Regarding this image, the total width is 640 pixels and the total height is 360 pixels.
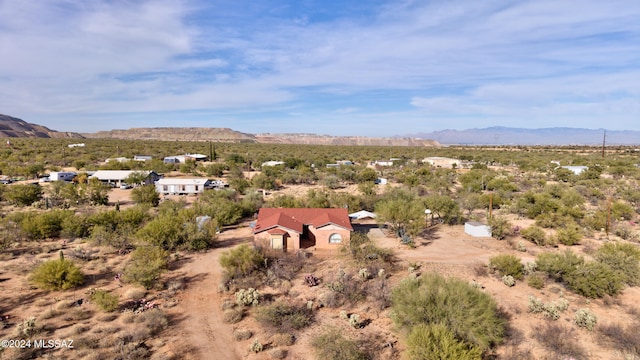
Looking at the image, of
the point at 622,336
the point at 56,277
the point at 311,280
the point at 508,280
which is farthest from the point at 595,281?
the point at 56,277

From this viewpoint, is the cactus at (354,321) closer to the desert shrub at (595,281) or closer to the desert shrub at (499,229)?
the desert shrub at (595,281)

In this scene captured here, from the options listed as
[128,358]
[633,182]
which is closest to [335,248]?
[128,358]

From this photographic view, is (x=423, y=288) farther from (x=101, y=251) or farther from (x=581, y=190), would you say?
(x=581, y=190)

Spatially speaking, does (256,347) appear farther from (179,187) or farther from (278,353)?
(179,187)

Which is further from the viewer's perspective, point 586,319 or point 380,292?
point 380,292

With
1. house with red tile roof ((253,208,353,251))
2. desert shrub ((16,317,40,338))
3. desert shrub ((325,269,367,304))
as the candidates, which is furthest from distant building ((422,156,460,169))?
desert shrub ((16,317,40,338))

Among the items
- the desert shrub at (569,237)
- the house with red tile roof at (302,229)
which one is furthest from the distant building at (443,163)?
the house with red tile roof at (302,229)

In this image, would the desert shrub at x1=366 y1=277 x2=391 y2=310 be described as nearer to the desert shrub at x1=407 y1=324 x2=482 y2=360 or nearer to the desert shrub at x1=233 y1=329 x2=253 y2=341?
the desert shrub at x1=407 y1=324 x2=482 y2=360
